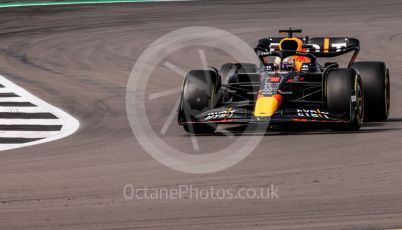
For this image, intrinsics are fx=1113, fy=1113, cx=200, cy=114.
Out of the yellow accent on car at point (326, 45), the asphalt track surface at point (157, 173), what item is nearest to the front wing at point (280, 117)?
the asphalt track surface at point (157, 173)

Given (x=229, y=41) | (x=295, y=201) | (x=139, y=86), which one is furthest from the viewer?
(x=229, y=41)

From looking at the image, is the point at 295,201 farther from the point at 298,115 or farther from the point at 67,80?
the point at 67,80

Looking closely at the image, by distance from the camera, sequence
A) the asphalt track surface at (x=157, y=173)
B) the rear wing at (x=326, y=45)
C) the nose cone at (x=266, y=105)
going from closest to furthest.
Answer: the asphalt track surface at (x=157, y=173) < the nose cone at (x=266, y=105) < the rear wing at (x=326, y=45)

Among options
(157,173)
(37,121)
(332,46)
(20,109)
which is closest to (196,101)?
(37,121)

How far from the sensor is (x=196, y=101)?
14.0 meters

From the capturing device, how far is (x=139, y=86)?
1961 centimetres

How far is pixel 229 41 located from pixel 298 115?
13.1m

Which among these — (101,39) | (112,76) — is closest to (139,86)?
(112,76)

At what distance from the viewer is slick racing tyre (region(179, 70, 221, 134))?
13.9 metres

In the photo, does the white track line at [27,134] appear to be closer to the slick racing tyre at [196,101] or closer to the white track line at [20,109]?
the slick racing tyre at [196,101]

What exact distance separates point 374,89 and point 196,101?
8.33ft
